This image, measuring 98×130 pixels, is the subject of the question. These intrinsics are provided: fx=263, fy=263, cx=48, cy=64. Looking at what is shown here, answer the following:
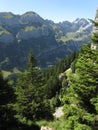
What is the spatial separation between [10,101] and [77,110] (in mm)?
12741

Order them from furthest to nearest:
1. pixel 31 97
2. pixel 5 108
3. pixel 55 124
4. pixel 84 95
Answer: pixel 31 97 < pixel 5 108 < pixel 55 124 < pixel 84 95

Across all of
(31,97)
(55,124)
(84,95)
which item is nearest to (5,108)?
(55,124)

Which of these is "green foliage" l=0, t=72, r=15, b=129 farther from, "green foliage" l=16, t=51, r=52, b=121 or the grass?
the grass

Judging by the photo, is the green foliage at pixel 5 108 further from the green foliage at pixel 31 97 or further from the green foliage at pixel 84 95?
the green foliage at pixel 84 95

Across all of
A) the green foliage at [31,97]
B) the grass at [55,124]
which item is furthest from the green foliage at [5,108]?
the grass at [55,124]

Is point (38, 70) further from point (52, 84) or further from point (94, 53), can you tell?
point (52, 84)

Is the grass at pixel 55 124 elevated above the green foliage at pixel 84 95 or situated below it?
below

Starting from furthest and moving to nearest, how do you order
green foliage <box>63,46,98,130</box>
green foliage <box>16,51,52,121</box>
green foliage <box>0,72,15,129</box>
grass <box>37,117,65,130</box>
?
green foliage <box>16,51,52,121</box> → green foliage <box>0,72,15,129</box> → grass <box>37,117,65,130</box> → green foliage <box>63,46,98,130</box>

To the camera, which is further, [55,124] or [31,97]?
[31,97]

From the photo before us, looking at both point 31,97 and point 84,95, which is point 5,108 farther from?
point 84,95

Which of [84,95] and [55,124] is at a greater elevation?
[84,95]

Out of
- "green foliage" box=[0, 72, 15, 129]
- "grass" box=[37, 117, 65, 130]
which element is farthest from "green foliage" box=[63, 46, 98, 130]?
"green foliage" box=[0, 72, 15, 129]

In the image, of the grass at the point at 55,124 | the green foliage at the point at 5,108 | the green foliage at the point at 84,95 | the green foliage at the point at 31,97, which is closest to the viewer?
the green foliage at the point at 84,95

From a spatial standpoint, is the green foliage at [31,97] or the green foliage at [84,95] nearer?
the green foliage at [84,95]
